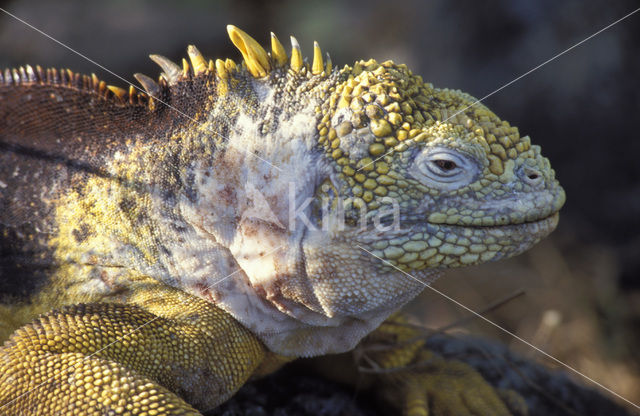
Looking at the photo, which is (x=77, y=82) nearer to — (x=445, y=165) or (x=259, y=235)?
(x=259, y=235)

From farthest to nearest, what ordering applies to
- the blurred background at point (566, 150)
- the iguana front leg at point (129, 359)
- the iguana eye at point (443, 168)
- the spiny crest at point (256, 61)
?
the blurred background at point (566, 150), the spiny crest at point (256, 61), the iguana eye at point (443, 168), the iguana front leg at point (129, 359)

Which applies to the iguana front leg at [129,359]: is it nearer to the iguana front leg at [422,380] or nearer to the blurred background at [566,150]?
the iguana front leg at [422,380]

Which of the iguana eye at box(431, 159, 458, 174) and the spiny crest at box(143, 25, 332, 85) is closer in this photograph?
the iguana eye at box(431, 159, 458, 174)

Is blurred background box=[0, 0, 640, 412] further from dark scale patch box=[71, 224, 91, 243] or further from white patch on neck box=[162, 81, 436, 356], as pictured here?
dark scale patch box=[71, 224, 91, 243]

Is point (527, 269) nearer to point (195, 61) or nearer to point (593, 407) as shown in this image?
point (593, 407)

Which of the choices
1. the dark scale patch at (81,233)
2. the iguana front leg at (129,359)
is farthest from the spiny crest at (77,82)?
the iguana front leg at (129,359)

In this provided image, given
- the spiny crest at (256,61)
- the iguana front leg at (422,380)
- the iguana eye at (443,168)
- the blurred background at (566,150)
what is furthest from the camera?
the blurred background at (566,150)

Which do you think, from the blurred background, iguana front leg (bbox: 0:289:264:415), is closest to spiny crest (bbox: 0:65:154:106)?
iguana front leg (bbox: 0:289:264:415)

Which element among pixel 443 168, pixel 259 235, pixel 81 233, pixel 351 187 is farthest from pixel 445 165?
pixel 81 233
